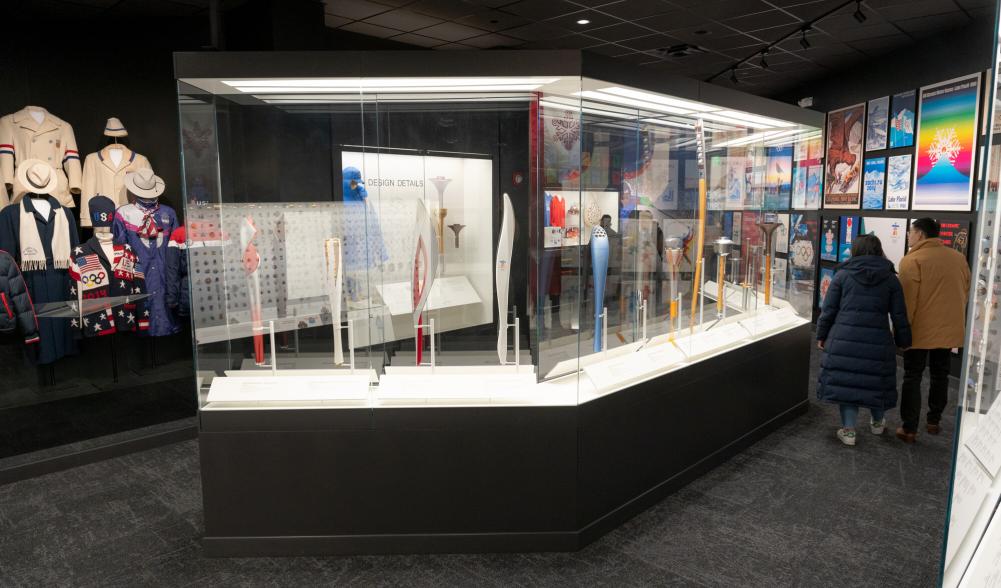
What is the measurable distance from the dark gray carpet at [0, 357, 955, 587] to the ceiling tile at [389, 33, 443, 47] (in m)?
4.39

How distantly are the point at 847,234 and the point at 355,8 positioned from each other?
5.76 metres

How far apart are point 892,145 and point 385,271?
594 cm

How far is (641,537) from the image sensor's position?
3.04m

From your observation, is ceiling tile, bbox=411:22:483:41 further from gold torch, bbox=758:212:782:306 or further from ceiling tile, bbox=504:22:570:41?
gold torch, bbox=758:212:782:306

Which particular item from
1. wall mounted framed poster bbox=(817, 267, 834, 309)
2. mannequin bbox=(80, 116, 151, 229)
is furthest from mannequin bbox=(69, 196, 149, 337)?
wall mounted framed poster bbox=(817, 267, 834, 309)

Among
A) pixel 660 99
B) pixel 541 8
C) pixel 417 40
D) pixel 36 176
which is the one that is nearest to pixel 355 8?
pixel 417 40

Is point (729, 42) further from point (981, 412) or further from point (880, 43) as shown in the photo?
point (981, 412)

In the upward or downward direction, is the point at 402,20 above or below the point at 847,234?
Result: above

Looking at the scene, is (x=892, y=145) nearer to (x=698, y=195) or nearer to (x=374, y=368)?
(x=698, y=195)

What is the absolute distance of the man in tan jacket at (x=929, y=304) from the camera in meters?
3.94

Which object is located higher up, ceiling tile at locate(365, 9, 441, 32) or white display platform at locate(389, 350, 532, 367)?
ceiling tile at locate(365, 9, 441, 32)

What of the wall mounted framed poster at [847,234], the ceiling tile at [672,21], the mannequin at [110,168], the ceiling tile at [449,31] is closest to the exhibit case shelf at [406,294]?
the mannequin at [110,168]

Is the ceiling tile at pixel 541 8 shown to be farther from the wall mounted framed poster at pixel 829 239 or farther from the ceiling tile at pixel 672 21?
the wall mounted framed poster at pixel 829 239

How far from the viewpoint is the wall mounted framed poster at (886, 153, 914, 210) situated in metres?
6.27
